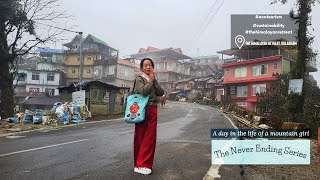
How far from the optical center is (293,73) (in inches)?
548

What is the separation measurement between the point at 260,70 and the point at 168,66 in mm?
31360

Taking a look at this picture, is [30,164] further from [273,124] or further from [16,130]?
[273,124]

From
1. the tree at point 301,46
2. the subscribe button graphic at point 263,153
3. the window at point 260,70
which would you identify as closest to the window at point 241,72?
the window at point 260,70

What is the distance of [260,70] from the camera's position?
1714 inches

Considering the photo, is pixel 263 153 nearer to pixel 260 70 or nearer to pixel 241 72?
pixel 260 70

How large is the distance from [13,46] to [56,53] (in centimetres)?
4598

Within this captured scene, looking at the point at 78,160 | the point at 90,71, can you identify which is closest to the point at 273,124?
the point at 78,160

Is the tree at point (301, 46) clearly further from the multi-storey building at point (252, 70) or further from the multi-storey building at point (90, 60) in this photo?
the multi-storey building at point (90, 60)

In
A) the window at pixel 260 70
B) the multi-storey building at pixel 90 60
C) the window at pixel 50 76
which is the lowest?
the window at pixel 50 76

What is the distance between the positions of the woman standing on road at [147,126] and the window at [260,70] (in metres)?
40.8

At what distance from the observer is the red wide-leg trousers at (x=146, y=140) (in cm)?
464

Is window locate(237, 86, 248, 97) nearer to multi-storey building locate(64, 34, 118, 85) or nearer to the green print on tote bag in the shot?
multi-storey building locate(64, 34, 118, 85)

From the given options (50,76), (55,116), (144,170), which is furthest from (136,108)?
(50,76)

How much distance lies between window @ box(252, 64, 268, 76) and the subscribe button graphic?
38.0m
